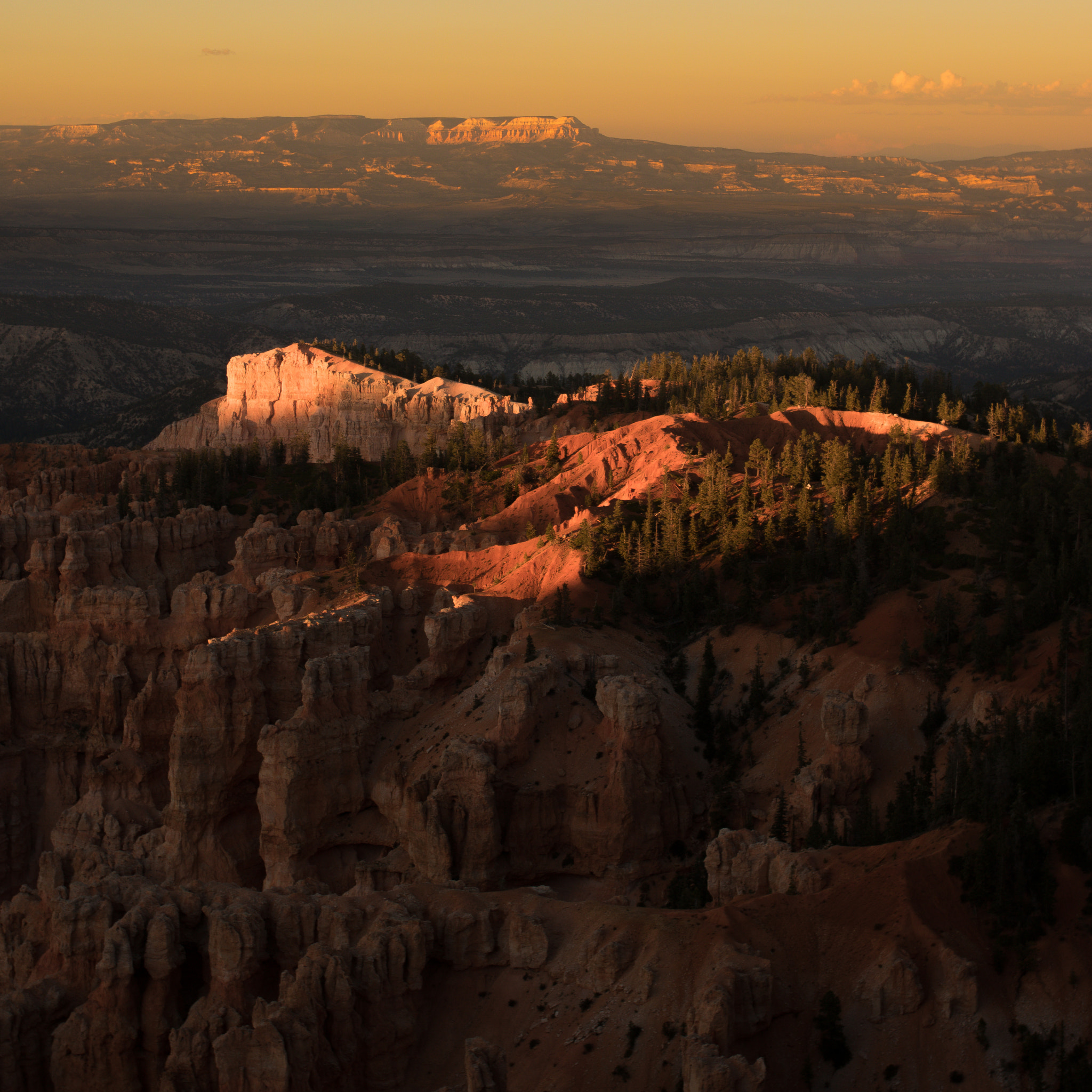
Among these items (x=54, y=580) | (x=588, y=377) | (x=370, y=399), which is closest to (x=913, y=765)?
(x=54, y=580)

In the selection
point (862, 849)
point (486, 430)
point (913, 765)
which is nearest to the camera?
point (862, 849)

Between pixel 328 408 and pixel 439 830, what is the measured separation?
4097 inches

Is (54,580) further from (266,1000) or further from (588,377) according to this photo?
(588,377)

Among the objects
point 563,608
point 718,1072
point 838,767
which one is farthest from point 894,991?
point 563,608

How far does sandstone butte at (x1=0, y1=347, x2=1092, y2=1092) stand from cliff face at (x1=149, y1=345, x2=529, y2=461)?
3278 cm

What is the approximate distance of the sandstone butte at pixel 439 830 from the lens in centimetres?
4822

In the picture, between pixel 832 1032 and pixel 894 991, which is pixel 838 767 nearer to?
pixel 894 991

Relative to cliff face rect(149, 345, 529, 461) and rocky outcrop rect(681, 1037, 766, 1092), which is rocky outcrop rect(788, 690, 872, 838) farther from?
cliff face rect(149, 345, 529, 461)

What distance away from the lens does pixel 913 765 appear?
67.9m

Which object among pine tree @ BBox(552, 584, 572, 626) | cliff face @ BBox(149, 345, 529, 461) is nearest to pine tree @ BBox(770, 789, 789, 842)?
pine tree @ BBox(552, 584, 572, 626)

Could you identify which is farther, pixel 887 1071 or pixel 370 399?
pixel 370 399

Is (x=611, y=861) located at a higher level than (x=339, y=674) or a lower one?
lower

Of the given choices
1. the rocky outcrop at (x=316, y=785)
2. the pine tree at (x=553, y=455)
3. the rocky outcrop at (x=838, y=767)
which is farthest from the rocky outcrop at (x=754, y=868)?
the pine tree at (x=553, y=455)

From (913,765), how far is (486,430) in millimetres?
84034
